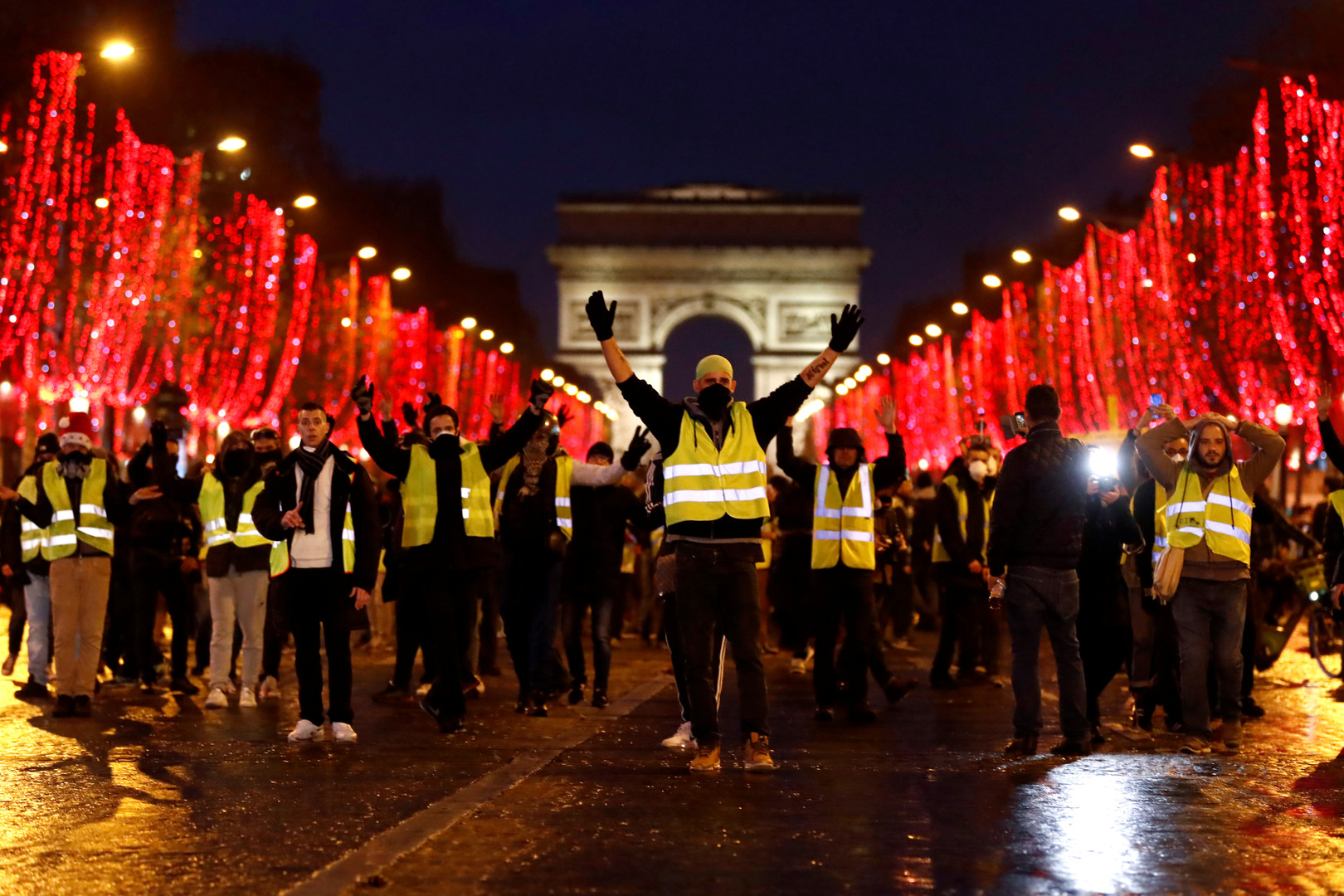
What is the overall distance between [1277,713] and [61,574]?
6.50 metres

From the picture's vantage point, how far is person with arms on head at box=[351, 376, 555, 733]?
10.3 metres

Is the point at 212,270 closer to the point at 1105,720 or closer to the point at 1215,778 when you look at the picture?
the point at 1105,720

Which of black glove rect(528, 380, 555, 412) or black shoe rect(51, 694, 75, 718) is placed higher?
black glove rect(528, 380, 555, 412)

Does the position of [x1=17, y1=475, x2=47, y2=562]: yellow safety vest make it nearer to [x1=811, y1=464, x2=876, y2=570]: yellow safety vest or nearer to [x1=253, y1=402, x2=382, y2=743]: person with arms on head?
[x1=253, y1=402, x2=382, y2=743]: person with arms on head

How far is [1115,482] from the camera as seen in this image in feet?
35.3

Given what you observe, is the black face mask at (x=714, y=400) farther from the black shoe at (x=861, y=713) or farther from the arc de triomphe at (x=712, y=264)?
the arc de triomphe at (x=712, y=264)

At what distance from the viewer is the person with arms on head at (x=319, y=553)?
9.86 meters

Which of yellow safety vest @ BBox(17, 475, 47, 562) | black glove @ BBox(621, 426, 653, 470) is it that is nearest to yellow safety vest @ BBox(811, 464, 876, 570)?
black glove @ BBox(621, 426, 653, 470)

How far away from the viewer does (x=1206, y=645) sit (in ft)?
32.1

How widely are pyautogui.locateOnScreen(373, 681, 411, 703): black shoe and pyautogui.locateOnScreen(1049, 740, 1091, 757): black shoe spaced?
13.9 feet

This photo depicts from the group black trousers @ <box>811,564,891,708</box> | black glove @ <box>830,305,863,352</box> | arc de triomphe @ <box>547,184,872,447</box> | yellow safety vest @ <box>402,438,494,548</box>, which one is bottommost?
black trousers @ <box>811,564,891,708</box>

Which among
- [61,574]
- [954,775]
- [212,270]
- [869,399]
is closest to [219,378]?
[212,270]

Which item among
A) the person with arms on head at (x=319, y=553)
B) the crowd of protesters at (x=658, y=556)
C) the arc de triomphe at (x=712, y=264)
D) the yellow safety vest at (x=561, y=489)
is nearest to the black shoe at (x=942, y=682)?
the crowd of protesters at (x=658, y=556)

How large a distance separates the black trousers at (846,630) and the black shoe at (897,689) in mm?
204
